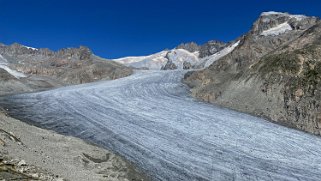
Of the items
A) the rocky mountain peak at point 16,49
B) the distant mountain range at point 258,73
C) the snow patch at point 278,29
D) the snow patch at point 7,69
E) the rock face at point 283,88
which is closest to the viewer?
the rock face at point 283,88

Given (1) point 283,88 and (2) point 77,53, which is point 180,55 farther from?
(1) point 283,88

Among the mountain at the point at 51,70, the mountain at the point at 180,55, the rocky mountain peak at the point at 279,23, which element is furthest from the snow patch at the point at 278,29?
the mountain at the point at 180,55

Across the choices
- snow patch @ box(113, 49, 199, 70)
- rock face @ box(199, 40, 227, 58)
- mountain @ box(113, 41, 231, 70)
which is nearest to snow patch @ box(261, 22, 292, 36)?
rock face @ box(199, 40, 227, 58)

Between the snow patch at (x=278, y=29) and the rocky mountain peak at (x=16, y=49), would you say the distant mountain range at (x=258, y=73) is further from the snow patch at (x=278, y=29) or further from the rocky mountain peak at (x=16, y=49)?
the rocky mountain peak at (x=16, y=49)

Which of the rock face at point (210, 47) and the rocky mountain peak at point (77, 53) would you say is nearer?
the rocky mountain peak at point (77, 53)

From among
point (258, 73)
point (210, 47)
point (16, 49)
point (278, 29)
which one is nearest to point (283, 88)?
point (258, 73)

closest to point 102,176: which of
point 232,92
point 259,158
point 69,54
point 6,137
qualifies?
point 6,137

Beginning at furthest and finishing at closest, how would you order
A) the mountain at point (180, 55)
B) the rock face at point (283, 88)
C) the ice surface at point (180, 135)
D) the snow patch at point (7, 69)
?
the mountain at point (180, 55) < the snow patch at point (7, 69) < the rock face at point (283, 88) < the ice surface at point (180, 135)

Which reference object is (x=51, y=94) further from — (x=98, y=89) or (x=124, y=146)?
(x=124, y=146)
